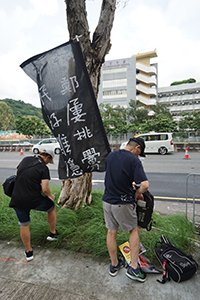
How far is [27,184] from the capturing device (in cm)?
257

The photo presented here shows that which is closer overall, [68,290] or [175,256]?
[68,290]

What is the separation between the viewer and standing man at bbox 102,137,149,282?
2.20 metres

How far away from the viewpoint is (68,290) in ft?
6.91

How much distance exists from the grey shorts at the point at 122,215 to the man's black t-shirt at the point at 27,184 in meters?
0.95

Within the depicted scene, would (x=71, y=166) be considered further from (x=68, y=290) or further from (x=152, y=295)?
(x=152, y=295)

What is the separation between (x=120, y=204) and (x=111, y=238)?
17.8 inches

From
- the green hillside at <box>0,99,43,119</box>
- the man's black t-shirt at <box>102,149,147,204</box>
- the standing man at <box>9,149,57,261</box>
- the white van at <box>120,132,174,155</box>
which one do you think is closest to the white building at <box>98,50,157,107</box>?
the white van at <box>120,132,174,155</box>

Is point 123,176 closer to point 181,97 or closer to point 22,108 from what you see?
point 181,97

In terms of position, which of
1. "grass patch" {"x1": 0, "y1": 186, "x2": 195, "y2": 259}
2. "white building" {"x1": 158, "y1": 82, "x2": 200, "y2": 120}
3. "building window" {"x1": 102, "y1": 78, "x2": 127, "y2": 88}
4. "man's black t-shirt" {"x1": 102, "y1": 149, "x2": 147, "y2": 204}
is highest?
"building window" {"x1": 102, "y1": 78, "x2": 127, "y2": 88}

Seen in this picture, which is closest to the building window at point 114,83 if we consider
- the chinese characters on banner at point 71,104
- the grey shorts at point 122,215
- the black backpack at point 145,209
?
the chinese characters on banner at point 71,104

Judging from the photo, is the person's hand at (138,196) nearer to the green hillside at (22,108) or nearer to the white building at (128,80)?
the white building at (128,80)

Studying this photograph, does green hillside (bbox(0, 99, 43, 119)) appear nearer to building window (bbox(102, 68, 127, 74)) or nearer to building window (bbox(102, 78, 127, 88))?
building window (bbox(102, 78, 127, 88))

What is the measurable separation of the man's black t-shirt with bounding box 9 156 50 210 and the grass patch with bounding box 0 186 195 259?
76cm

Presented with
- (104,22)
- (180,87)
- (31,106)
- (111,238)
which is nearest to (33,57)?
(104,22)
